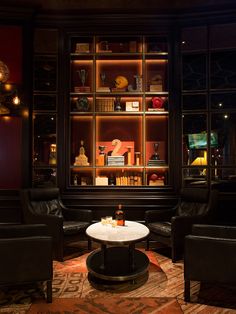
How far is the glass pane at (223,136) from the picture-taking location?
407 cm

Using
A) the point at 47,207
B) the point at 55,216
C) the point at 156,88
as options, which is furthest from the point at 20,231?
the point at 156,88

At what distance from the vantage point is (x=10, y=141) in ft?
12.8

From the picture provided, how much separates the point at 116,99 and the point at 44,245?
278 cm

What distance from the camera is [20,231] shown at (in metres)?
2.64

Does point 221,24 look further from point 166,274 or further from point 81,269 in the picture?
point 81,269

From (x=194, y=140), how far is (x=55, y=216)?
8.08 feet

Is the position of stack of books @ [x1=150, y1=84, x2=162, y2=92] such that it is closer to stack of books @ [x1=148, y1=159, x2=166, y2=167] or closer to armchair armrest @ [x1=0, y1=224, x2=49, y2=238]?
stack of books @ [x1=148, y1=159, x2=166, y2=167]

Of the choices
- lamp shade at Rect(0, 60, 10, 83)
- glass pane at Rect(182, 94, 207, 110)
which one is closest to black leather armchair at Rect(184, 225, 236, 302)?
glass pane at Rect(182, 94, 207, 110)

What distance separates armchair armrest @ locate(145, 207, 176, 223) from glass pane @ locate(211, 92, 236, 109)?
1.82m

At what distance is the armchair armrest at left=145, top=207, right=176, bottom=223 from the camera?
3699 mm

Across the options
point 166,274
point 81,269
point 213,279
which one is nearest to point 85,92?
point 81,269

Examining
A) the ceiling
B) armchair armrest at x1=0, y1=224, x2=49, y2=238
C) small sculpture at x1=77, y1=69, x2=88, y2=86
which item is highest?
the ceiling

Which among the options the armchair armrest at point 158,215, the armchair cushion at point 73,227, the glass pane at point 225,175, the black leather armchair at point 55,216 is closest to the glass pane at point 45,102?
the black leather armchair at point 55,216

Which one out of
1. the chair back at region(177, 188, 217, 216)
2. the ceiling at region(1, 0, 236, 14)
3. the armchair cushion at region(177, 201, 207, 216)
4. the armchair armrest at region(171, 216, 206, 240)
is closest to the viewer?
the armchair armrest at region(171, 216, 206, 240)
